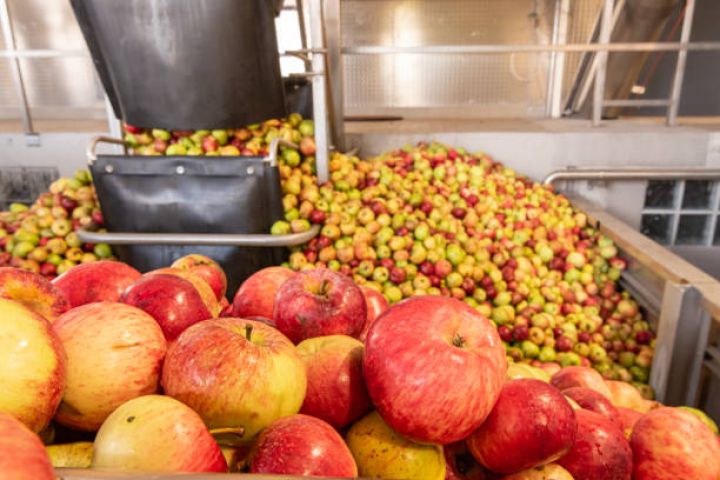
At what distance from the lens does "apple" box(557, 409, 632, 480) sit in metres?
0.88

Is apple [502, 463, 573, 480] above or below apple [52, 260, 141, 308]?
below

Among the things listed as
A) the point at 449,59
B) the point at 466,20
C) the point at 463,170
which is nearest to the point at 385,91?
the point at 449,59

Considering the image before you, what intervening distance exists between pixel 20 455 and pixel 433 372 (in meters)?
0.51

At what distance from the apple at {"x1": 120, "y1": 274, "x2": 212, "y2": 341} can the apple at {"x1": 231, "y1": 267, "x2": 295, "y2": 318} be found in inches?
8.4

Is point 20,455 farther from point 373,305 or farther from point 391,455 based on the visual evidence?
point 373,305

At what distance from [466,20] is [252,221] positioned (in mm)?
5194

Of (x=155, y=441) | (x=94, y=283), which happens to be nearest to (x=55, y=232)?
(x=94, y=283)

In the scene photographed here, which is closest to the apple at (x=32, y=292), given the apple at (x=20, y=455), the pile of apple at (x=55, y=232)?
the apple at (x=20, y=455)

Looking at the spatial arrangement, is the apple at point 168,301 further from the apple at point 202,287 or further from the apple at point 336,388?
the apple at point 336,388

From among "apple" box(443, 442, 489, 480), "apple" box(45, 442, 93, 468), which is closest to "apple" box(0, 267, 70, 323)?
"apple" box(45, 442, 93, 468)

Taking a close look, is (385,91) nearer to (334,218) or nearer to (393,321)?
(334,218)

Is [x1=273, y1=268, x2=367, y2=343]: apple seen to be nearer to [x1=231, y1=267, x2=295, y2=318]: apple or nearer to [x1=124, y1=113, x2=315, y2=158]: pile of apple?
[x1=231, y1=267, x2=295, y2=318]: apple

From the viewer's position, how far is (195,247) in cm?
265

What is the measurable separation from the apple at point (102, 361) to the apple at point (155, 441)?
0.07m
